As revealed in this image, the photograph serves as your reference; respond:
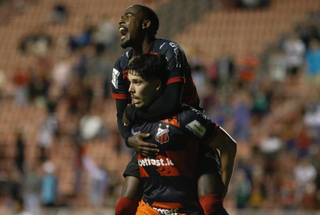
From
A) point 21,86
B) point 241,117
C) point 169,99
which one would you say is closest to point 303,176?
point 241,117

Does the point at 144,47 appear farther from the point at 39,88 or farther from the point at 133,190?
the point at 39,88

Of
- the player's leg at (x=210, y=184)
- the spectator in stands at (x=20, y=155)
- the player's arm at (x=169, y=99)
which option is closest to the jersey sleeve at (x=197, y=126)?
the player's arm at (x=169, y=99)

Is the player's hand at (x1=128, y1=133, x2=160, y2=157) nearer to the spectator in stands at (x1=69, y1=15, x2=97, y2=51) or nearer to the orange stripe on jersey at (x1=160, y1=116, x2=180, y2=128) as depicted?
the orange stripe on jersey at (x1=160, y1=116, x2=180, y2=128)

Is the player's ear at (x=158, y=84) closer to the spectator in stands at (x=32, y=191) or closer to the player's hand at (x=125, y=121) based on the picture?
the player's hand at (x=125, y=121)

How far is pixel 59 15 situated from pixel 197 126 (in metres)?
17.0

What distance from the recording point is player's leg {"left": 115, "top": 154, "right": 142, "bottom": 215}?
4074 mm

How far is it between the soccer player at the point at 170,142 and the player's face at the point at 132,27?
258mm

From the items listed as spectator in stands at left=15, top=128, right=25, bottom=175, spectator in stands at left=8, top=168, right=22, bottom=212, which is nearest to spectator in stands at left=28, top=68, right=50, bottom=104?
spectator in stands at left=15, top=128, right=25, bottom=175

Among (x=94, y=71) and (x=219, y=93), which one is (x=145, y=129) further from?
(x=94, y=71)

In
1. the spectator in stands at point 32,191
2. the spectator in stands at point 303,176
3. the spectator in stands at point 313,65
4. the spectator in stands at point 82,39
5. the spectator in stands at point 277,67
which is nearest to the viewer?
the spectator in stands at point 303,176

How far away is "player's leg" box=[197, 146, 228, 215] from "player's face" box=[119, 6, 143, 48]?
0.91 m

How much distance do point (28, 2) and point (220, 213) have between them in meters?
19.4

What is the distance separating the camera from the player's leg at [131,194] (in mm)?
4074

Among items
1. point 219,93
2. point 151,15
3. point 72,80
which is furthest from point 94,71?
point 151,15
